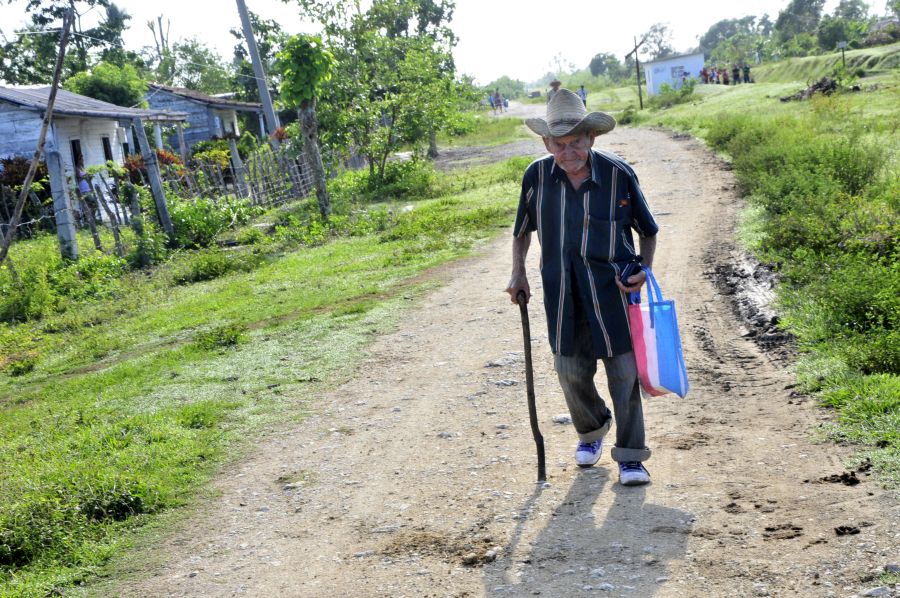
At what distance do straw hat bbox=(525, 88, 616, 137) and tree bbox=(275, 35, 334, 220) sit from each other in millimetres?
12687

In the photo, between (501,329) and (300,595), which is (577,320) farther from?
(501,329)

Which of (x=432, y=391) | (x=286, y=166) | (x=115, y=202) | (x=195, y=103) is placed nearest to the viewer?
(x=432, y=391)

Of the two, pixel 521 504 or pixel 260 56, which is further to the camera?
pixel 260 56

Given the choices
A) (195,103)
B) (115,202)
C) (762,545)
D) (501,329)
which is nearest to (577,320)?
(762,545)

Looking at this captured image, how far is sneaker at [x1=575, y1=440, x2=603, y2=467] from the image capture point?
16.7ft

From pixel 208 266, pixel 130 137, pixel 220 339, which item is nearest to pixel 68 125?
pixel 130 137

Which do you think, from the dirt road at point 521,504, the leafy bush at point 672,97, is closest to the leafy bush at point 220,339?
the dirt road at point 521,504

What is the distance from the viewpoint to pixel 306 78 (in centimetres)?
1666

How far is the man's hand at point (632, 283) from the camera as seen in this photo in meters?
4.53

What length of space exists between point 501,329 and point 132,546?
173 inches

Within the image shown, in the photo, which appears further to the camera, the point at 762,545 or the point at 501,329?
the point at 501,329

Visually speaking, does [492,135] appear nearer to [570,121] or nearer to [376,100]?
[376,100]

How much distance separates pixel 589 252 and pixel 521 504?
4.15 feet

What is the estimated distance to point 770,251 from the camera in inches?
384
